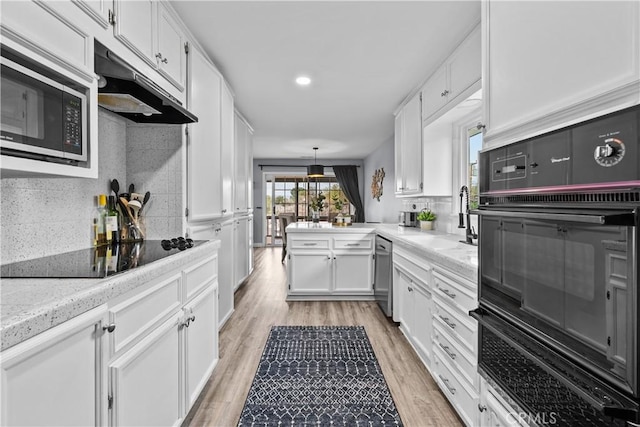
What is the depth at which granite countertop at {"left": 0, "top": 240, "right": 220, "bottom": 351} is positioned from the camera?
28.2 inches

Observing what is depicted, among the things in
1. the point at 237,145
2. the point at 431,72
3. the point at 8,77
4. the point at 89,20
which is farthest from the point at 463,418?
the point at 237,145

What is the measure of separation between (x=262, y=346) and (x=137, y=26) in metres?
2.35

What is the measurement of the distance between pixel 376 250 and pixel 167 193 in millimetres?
2426

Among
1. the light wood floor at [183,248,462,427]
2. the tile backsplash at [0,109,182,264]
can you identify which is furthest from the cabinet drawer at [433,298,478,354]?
the tile backsplash at [0,109,182,264]

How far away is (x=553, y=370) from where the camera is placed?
0.91 meters

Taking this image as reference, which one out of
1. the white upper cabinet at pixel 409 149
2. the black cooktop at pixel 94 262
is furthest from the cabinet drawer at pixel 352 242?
the black cooktop at pixel 94 262

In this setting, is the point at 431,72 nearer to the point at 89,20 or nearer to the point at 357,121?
the point at 357,121

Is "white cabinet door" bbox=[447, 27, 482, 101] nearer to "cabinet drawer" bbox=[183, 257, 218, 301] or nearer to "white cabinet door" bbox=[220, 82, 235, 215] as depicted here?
"white cabinet door" bbox=[220, 82, 235, 215]

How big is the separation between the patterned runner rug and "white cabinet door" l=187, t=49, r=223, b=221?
1.21m

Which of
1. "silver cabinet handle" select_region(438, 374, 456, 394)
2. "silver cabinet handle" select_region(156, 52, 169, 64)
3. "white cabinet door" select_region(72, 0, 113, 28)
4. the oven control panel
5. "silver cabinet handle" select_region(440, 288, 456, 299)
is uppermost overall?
"silver cabinet handle" select_region(156, 52, 169, 64)

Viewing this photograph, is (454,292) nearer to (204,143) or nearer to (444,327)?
(444,327)

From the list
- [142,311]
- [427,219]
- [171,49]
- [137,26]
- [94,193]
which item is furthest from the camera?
[427,219]

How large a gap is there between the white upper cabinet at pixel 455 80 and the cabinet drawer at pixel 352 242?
152cm

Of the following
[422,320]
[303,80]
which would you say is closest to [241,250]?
[303,80]
